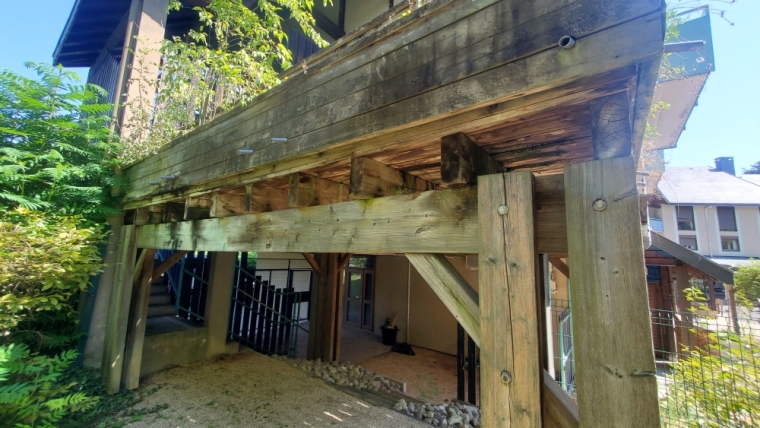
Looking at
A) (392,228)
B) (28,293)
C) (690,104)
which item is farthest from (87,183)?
(690,104)

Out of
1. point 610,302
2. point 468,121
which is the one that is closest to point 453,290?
point 610,302

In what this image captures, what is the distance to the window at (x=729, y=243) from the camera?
41.9 feet

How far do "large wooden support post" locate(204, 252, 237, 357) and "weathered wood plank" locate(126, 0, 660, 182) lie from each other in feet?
12.5

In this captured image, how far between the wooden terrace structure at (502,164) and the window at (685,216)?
1611cm

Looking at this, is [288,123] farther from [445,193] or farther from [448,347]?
[448,347]

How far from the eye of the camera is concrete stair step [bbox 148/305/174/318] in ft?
16.9

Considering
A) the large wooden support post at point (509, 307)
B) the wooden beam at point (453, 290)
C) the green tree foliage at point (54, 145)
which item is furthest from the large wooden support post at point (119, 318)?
the large wooden support post at point (509, 307)

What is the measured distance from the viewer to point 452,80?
3.41ft

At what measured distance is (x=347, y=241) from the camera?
152 cm

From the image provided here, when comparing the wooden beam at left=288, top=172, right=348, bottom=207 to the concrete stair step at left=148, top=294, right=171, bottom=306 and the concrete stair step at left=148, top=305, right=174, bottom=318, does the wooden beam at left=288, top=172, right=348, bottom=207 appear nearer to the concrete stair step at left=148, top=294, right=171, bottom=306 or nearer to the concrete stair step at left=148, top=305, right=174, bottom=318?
the concrete stair step at left=148, top=305, right=174, bottom=318

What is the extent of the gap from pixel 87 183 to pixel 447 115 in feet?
14.2

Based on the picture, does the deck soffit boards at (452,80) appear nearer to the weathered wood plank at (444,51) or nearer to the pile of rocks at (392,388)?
the weathered wood plank at (444,51)

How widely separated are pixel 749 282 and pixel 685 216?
20.2ft

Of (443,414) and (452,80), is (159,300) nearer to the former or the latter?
(443,414)
